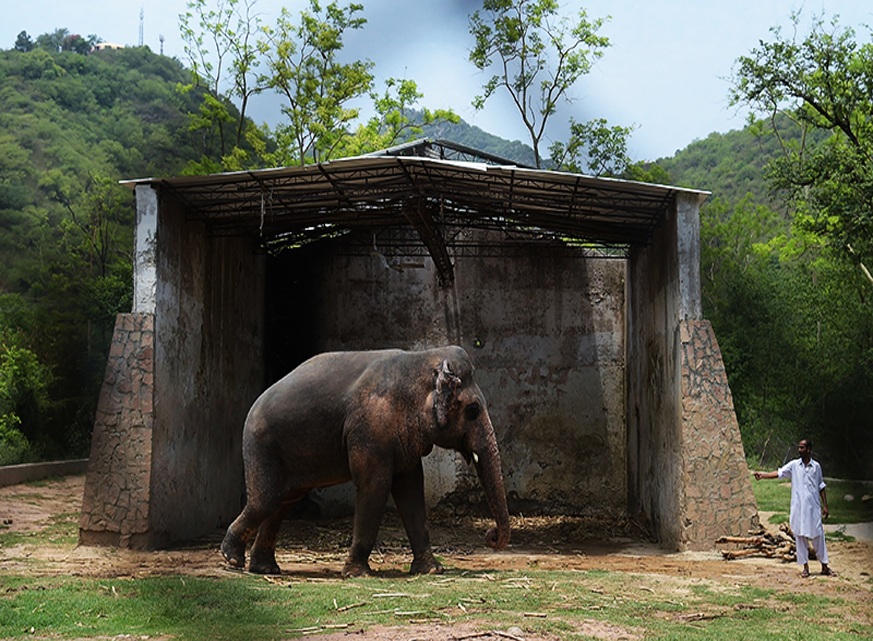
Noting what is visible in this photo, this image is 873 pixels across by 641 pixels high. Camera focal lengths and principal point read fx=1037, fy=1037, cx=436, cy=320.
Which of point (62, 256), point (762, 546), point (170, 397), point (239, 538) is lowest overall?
point (762, 546)

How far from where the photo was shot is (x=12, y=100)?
809 cm

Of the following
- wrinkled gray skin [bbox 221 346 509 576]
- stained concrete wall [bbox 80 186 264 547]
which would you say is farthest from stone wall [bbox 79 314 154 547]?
wrinkled gray skin [bbox 221 346 509 576]

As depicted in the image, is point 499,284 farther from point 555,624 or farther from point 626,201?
point 555,624

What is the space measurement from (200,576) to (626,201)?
7697mm

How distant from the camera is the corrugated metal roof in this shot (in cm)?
1298

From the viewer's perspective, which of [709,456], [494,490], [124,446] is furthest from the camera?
[709,456]

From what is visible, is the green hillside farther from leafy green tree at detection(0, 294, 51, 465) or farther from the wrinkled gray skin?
the wrinkled gray skin

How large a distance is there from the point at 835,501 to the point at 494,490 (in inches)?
412

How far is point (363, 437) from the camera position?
404 inches

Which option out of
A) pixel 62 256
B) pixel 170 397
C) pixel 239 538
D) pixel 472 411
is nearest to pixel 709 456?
pixel 472 411

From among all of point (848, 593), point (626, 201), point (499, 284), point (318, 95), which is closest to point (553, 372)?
point (499, 284)

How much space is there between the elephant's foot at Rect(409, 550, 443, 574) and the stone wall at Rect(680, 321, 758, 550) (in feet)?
11.9

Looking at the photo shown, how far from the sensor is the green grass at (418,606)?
6715mm

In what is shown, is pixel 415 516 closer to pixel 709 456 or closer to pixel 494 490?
pixel 494 490
